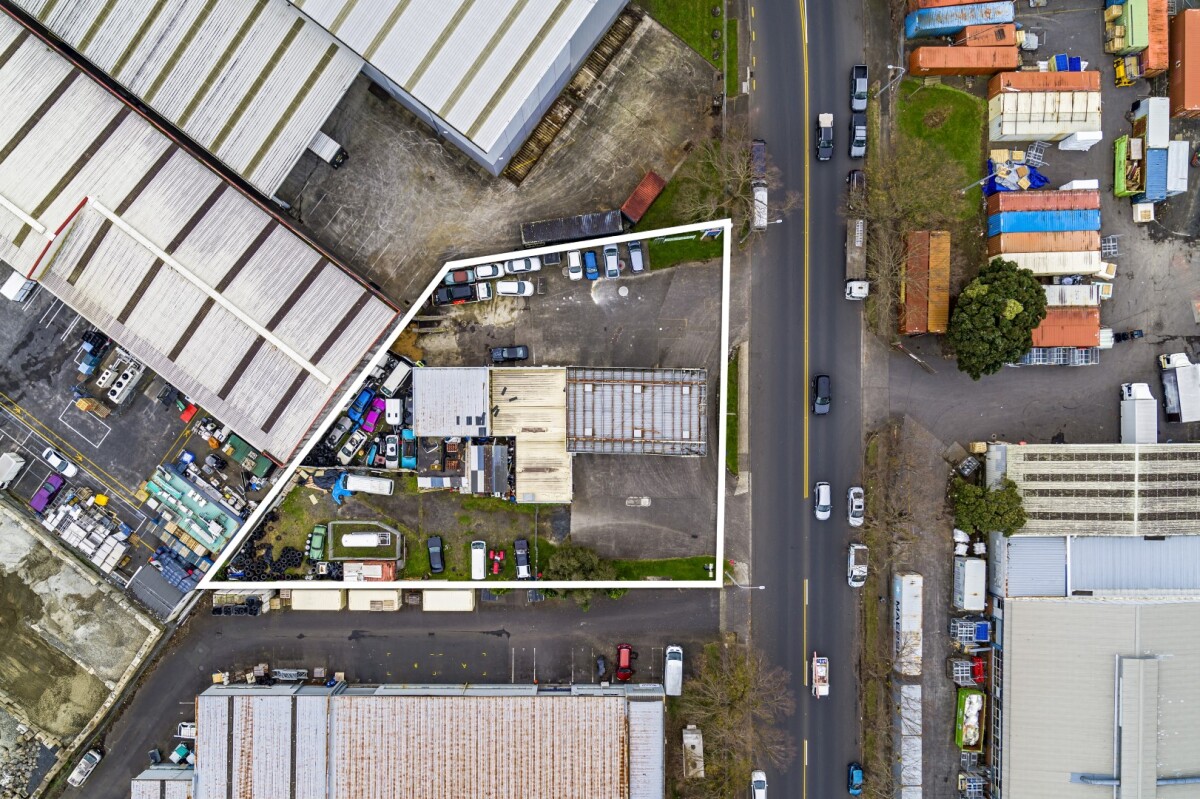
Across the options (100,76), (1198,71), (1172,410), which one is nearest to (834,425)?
(1172,410)

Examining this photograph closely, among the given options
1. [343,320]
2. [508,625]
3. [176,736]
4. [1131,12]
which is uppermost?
[1131,12]

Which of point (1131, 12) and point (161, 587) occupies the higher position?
point (1131, 12)

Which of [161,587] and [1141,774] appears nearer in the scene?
[1141,774]

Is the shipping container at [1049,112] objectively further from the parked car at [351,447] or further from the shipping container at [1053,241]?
the parked car at [351,447]

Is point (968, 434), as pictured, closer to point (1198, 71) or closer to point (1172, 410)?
point (1172, 410)

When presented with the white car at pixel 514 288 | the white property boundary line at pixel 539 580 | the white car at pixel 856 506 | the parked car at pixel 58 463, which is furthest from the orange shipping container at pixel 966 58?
the parked car at pixel 58 463

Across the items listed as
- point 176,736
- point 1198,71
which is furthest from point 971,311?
point 176,736
